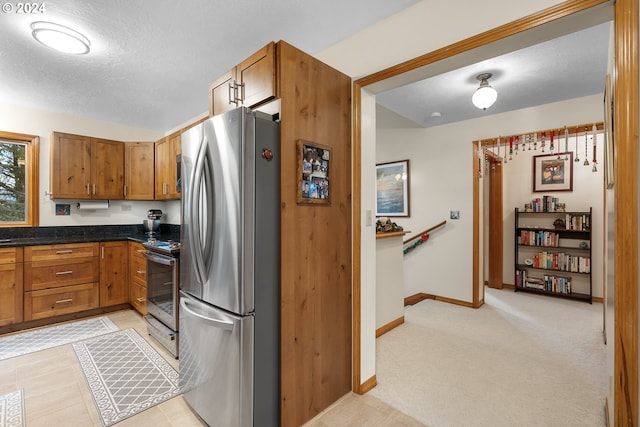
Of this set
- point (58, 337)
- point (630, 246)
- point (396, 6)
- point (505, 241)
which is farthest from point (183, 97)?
point (505, 241)

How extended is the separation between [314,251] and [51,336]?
10.4ft

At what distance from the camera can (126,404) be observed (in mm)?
1950

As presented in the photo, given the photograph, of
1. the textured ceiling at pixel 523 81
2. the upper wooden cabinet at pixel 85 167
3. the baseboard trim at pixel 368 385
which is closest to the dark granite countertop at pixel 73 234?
the upper wooden cabinet at pixel 85 167

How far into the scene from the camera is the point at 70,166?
12.0ft

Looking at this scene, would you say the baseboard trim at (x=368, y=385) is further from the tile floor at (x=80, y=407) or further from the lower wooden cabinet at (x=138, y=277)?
the lower wooden cabinet at (x=138, y=277)

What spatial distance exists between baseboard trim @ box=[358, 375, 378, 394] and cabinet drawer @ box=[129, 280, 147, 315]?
2.56m

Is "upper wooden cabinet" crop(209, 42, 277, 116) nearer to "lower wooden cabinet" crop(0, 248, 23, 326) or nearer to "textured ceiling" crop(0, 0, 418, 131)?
"textured ceiling" crop(0, 0, 418, 131)

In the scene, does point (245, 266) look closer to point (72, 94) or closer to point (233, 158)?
point (233, 158)

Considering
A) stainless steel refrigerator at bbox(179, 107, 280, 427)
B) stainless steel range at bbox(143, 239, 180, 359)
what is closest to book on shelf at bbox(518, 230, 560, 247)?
stainless steel refrigerator at bbox(179, 107, 280, 427)

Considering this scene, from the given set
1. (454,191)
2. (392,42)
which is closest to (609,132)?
(392,42)

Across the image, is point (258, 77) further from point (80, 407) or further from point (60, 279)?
point (60, 279)

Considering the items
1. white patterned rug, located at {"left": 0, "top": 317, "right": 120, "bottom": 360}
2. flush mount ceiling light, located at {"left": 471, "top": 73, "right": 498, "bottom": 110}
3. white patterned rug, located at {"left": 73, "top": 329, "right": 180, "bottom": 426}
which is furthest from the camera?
white patterned rug, located at {"left": 0, "top": 317, "right": 120, "bottom": 360}

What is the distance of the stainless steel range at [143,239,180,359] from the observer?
248cm

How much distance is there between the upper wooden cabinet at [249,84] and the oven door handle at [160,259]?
4.15 ft
